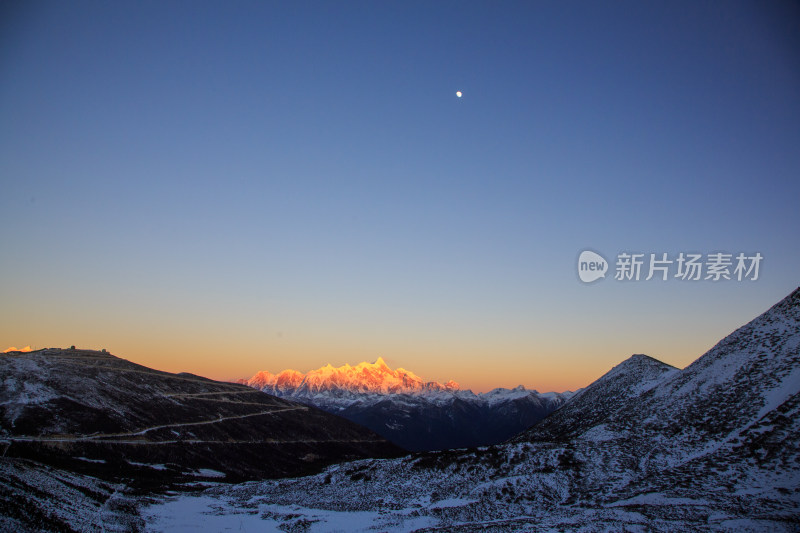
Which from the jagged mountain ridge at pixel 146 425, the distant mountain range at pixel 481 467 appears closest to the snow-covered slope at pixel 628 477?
the distant mountain range at pixel 481 467

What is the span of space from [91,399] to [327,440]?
2193 inches

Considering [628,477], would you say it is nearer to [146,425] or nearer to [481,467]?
[481,467]

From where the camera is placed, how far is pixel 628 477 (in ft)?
143

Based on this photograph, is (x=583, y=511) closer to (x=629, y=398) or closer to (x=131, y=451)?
(x=629, y=398)

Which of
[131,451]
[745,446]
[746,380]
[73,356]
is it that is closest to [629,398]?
[746,380]

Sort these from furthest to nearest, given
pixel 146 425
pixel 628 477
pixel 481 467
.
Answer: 1. pixel 146 425
2. pixel 481 467
3. pixel 628 477

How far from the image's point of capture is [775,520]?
1088 inches

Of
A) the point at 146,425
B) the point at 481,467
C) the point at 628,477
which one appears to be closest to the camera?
the point at 628,477

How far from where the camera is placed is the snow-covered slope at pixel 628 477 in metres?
32.8

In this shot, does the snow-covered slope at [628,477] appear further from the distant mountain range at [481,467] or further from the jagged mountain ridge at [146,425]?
the jagged mountain ridge at [146,425]

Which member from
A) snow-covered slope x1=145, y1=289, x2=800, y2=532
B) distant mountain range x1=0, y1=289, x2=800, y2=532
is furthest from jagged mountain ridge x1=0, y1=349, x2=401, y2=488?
snow-covered slope x1=145, y1=289, x2=800, y2=532

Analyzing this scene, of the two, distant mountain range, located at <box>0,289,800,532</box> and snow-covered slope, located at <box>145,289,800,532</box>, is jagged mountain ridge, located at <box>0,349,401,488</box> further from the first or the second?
snow-covered slope, located at <box>145,289,800,532</box>

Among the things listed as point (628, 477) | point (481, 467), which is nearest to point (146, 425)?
point (481, 467)

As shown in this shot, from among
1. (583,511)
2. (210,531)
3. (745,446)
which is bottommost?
(210,531)
